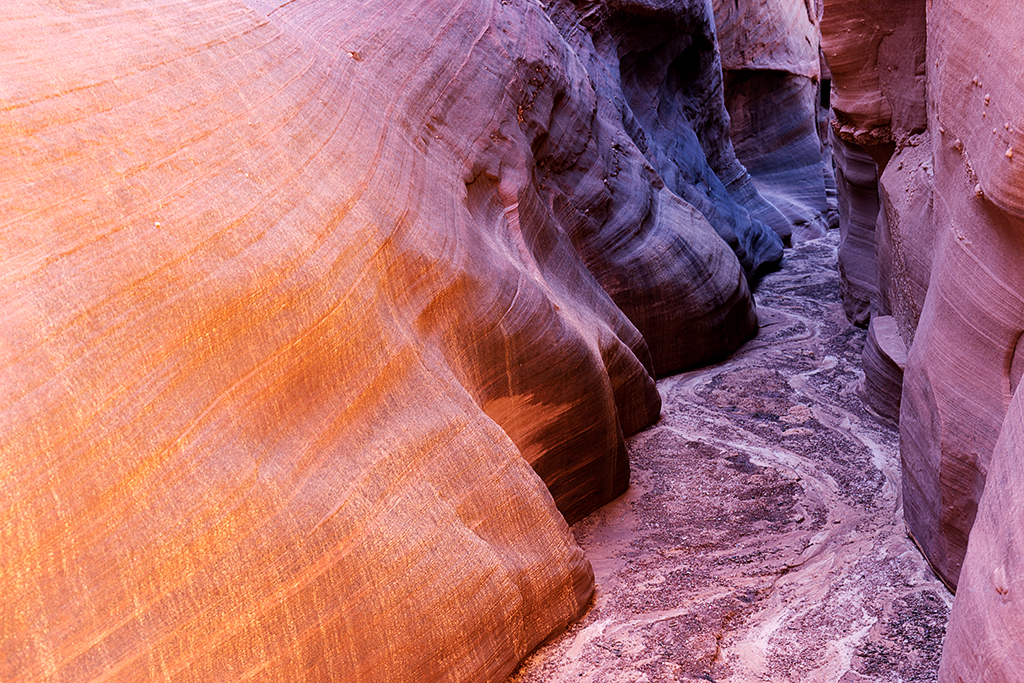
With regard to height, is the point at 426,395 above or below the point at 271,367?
below

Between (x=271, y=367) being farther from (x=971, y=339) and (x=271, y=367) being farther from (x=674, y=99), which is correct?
(x=674, y=99)

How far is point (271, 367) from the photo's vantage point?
235cm

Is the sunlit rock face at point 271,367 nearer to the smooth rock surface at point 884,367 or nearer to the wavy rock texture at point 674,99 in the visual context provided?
the smooth rock surface at point 884,367

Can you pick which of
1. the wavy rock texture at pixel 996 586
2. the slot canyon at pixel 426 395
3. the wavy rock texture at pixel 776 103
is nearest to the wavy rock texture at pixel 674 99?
the slot canyon at pixel 426 395

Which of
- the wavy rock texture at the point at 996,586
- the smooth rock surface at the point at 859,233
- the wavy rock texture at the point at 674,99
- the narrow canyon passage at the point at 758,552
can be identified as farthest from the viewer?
the wavy rock texture at the point at 674,99

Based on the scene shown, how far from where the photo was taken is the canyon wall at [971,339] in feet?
6.53

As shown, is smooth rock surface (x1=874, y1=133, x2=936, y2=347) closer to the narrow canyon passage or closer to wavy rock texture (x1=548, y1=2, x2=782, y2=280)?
the narrow canyon passage

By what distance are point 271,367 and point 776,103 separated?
10.1 meters

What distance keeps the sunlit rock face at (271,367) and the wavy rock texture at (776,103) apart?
749 centimetres

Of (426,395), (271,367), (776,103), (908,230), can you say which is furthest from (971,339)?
(776,103)

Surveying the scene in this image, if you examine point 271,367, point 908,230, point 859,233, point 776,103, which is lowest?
point 859,233

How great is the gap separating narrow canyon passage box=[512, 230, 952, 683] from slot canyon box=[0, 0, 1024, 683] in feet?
0.06

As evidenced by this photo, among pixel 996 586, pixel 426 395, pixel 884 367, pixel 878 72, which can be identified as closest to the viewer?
pixel 996 586

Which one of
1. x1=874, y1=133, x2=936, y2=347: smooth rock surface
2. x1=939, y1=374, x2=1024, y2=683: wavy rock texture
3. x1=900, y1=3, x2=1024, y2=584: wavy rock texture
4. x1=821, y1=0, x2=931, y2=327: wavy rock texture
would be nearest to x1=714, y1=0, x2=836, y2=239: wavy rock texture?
x1=821, y1=0, x2=931, y2=327: wavy rock texture
